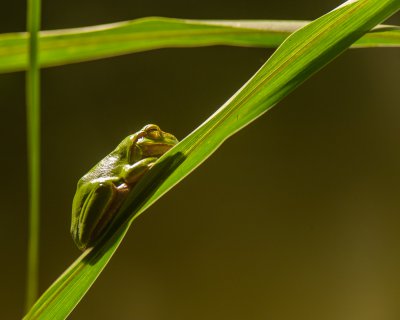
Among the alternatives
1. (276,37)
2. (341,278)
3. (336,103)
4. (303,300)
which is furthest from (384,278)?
(276,37)

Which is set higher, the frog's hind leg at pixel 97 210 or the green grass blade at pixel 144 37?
the green grass blade at pixel 144 37

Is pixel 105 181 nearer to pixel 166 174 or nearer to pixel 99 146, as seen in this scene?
pixel 166 174

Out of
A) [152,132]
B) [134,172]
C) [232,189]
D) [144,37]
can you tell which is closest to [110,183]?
[134,172]

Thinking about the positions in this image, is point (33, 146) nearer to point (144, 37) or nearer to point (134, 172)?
point (144, 37)

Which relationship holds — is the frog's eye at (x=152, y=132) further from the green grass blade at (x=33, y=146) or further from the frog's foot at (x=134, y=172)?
the green grass blade at (x=33, y=146)

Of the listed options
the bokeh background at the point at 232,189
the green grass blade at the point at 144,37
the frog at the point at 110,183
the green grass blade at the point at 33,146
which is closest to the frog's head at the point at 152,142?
the frog at the point at 110,183
